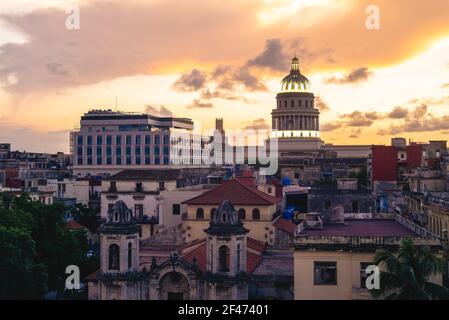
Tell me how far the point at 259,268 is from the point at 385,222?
11143 mm

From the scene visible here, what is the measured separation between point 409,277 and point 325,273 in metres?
7.42

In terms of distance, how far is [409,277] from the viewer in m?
27.5

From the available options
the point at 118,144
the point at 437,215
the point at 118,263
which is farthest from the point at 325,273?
the point at 118,144

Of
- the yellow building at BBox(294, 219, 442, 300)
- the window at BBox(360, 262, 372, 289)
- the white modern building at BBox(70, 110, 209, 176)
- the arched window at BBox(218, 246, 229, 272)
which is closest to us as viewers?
the window at BBox(360, 262, 372, 289)

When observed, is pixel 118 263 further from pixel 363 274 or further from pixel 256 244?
pixel 363 274

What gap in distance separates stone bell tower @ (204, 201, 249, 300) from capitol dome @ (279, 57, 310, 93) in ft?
490

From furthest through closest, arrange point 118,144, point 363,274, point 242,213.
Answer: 1. point 118,144
2. point 242,213
3. point 363,274

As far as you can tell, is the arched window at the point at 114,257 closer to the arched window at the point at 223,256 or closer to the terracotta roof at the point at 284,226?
the arched window at the point at 223,256

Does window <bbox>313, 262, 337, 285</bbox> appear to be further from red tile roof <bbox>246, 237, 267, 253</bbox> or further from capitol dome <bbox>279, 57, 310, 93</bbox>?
capitol dome <bbox>279, 57, 310, 93</bbox>

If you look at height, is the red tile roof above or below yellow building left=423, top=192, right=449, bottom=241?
below

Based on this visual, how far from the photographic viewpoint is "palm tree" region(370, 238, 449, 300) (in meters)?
27.4

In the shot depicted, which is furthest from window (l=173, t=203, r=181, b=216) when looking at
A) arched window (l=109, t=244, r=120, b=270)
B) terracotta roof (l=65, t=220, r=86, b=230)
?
arched window (l=109, t=244, r=120, b=270)

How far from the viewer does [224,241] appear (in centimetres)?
3819
